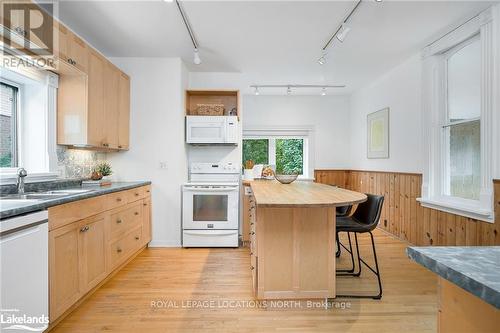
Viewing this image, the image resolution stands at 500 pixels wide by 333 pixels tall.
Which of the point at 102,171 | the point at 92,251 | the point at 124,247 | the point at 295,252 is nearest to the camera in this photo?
the point at 295,252

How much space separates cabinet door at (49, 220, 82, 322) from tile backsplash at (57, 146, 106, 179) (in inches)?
44.9

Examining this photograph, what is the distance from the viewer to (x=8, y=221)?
1.37 m

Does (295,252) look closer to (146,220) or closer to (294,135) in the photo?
(146,220)

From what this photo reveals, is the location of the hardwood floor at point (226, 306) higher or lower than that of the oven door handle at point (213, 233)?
lower

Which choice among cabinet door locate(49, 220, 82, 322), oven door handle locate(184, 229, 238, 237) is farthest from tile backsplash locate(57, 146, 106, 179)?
oven door handle locate(184, 229, 238, 237)

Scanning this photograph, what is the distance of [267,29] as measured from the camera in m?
2.90

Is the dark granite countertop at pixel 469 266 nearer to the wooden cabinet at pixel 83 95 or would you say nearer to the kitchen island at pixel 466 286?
the kitchen island at pixel 466 286

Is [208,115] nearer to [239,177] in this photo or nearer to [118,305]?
[239,177]

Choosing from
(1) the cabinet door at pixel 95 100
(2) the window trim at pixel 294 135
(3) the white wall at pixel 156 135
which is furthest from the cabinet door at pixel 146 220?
(2) the window trim at pixel 294 135

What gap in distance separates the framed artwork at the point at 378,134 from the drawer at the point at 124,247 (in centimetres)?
379

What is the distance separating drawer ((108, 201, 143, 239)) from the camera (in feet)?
8.62

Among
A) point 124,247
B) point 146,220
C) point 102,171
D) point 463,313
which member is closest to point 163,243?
point 146,220

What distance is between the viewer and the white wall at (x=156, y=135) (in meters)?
3.71

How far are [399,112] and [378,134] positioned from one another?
0.61m
